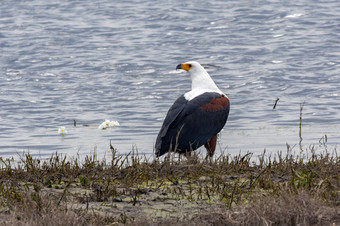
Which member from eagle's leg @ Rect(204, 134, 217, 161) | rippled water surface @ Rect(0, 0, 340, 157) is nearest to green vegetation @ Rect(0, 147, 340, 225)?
rippled water surface @ Rect(0, 0, 340, 157)

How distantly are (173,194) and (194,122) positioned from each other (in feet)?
9.89

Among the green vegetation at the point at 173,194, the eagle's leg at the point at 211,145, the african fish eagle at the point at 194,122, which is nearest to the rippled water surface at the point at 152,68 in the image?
the eagle's leg at the point at 211,145

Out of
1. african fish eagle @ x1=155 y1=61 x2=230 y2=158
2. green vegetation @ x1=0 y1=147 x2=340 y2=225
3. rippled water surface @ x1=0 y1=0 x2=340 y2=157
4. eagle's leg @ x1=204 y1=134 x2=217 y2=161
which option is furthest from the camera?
rippled water surface @ x1=0 y1=0 x2=340 y2=157

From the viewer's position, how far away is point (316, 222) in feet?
15.4

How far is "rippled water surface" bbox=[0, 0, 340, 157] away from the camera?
39.8 feet

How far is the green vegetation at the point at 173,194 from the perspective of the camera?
473 centimetres

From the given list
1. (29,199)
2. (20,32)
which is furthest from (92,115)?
(20,32)

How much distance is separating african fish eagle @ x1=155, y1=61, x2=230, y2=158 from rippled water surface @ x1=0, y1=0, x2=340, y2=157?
1.00 m

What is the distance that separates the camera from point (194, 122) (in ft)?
28.7

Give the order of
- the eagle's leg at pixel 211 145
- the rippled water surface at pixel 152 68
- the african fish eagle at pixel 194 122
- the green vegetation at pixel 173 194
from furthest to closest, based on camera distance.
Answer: the rippled water surface at pixel 152 68, the eagle's leg at pixel 211 145, the african fish eagle at pixel 194 122, the green vegetation at pixel 173 194

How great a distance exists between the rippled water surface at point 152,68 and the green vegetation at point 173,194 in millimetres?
1623

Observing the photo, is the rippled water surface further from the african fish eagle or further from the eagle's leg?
the african fish eagle

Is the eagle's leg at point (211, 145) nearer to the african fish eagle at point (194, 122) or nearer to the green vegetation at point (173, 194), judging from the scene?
the african fish eagle at point (194, 122)

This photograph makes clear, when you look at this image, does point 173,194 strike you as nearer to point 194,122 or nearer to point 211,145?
point 194,122
